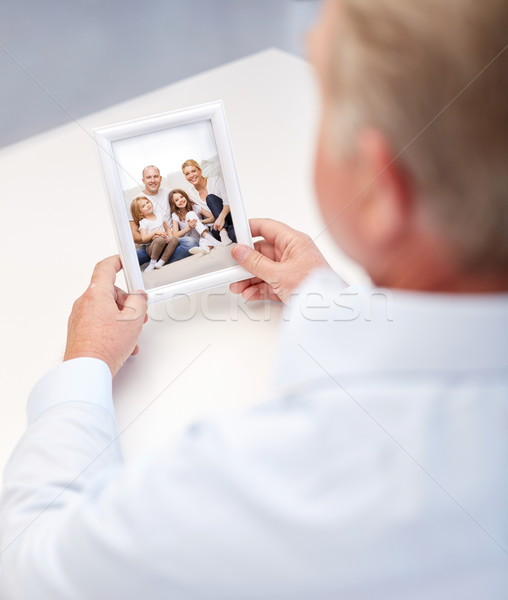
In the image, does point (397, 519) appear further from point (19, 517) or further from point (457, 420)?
point (19, 517)

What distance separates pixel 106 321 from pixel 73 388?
15cm

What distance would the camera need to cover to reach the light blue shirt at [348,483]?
0.45 m

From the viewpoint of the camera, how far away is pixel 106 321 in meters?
0.91

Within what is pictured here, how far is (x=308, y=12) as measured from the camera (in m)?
1.87

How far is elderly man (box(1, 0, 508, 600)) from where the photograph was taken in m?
0.41

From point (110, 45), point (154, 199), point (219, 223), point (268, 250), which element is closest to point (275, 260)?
point (268, 250)

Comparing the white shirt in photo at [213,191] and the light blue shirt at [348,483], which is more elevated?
the white shirt in photo at [213,191]

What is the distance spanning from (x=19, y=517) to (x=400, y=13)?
556 mm

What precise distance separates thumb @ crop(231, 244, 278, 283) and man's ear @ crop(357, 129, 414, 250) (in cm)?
51

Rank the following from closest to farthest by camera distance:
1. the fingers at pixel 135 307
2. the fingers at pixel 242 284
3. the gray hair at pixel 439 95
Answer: the gray hair at pixel 439 95
the fingers at pixel 135 307
the fingers at pixel 242 284

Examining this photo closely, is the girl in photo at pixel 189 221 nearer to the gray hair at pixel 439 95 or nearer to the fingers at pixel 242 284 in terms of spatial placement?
the fingers at pixel 242 284

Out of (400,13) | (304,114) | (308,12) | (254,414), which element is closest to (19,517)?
(254,414)

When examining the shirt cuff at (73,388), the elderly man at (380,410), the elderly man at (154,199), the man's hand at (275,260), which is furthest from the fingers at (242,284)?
the elderly man at (380,410)

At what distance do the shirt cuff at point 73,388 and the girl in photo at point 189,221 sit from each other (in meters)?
0.26
